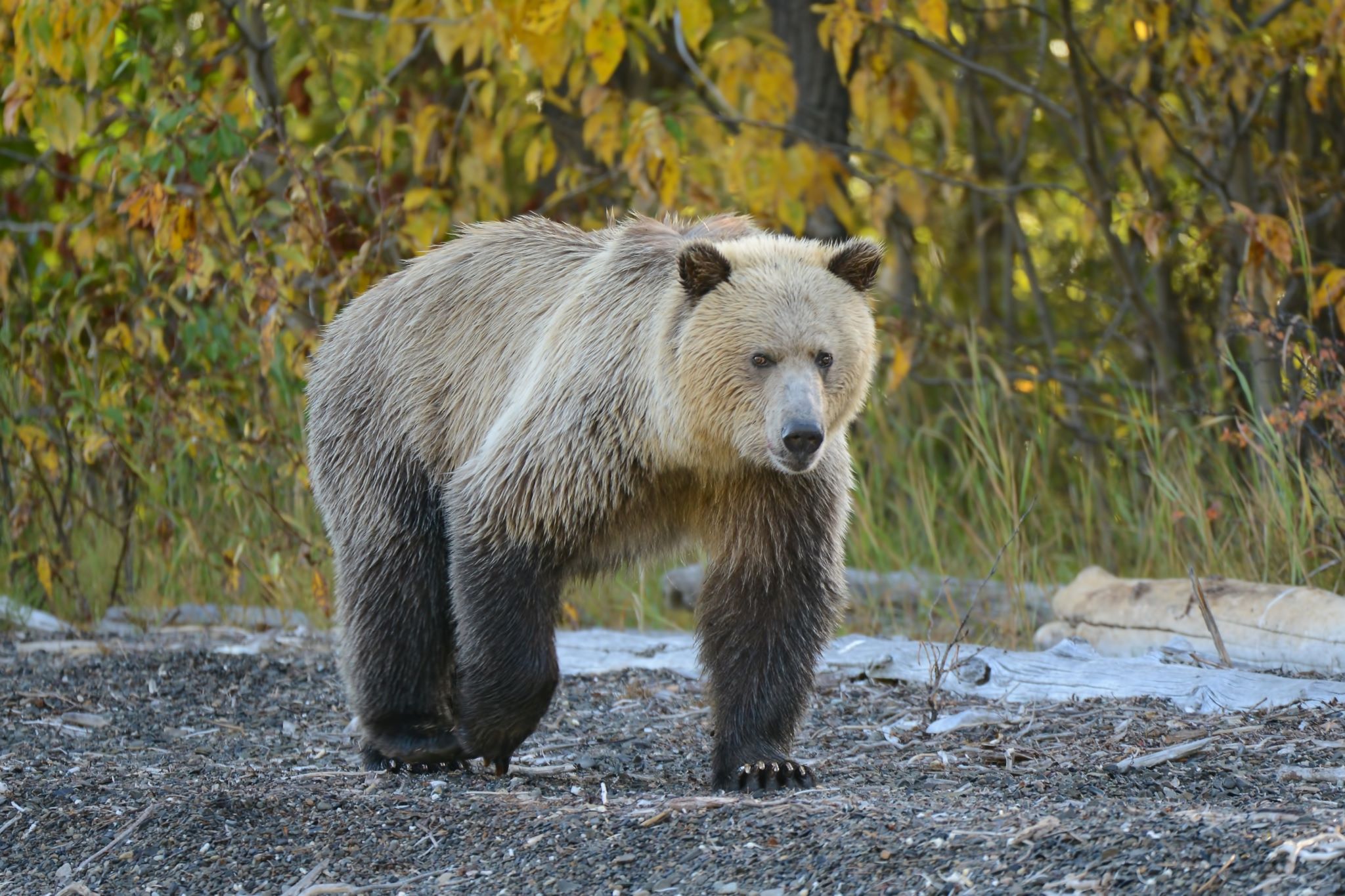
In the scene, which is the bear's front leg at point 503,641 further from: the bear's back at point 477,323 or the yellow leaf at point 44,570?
the yellow leaf at point 44,570

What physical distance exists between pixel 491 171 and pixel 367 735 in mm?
4769

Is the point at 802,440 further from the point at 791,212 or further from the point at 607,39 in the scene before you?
the point at 791,212

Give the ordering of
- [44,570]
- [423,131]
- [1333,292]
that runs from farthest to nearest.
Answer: [423,131] < [44,570] < [1333,292]

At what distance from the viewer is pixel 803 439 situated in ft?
A: 12.2

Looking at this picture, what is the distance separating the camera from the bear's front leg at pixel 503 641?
410 centimetres

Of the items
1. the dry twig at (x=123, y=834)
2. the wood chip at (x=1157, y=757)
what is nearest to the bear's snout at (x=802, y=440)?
the wood chip at (x=1157, y=757)

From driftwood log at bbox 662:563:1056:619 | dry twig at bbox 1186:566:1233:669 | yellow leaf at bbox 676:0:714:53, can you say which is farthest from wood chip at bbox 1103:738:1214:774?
yellow leaf at bbox 676:0:714:53

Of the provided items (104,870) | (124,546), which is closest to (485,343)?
(104,870)

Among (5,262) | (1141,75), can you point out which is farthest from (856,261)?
(5,262)

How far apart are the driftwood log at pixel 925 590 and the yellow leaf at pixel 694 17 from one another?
7.19 feet

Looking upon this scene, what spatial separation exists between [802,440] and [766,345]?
11.6 inches

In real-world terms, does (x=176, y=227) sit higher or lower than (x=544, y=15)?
lower

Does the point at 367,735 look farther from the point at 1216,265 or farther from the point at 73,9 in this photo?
the point at 1216,265

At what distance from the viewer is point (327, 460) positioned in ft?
16.2
